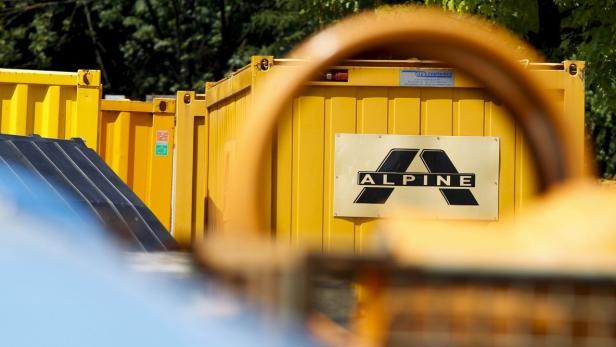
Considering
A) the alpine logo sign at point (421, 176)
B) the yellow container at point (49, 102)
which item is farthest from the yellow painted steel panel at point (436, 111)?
the yellow container at point (49, 102)

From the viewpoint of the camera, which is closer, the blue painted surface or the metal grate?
the metal grate

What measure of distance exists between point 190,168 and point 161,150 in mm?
931

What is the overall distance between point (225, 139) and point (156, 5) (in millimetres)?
16783

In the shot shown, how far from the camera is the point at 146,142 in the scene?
33.4ft

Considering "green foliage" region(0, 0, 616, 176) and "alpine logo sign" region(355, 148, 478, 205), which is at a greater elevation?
"green foliage" region(0, 0, 616, 176)

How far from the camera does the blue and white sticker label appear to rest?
684 cm

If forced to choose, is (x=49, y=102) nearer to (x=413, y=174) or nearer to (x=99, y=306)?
(x=413, y=174)

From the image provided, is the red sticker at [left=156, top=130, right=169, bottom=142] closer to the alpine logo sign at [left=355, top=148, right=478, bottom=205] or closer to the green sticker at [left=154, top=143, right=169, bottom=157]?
the green sticker at [left=154, top=143, right=169, bottom=157]

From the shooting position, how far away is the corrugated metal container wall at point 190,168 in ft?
29.8

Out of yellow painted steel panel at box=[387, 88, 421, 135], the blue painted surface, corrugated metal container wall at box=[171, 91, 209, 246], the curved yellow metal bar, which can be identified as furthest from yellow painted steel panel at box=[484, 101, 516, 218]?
the curved yellow metal bar

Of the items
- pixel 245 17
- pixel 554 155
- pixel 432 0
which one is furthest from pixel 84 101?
pixel 245 17

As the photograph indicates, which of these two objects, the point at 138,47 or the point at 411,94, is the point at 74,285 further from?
the point at 138,47

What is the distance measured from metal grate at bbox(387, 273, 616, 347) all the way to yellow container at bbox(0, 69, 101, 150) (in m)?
7.89

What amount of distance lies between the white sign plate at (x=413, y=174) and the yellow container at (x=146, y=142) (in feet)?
11.6
